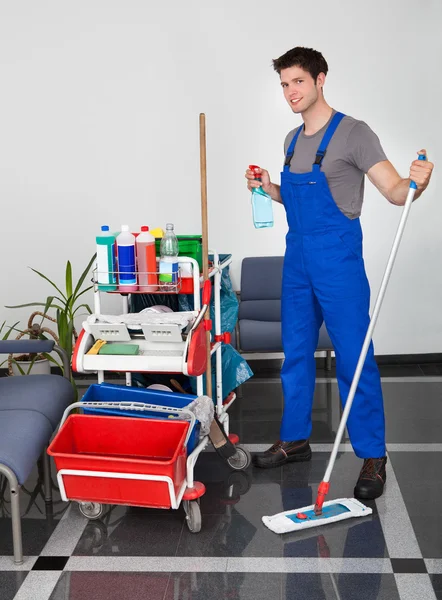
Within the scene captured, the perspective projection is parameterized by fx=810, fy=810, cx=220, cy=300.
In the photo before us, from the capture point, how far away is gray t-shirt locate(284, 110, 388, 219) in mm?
2846

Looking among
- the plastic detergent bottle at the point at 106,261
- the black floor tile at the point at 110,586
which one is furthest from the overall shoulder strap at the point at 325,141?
the black floor tile at the point at 110,586

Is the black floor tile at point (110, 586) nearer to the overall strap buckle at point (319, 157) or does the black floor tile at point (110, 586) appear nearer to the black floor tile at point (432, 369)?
the overall strap buckle at point (319, 157)

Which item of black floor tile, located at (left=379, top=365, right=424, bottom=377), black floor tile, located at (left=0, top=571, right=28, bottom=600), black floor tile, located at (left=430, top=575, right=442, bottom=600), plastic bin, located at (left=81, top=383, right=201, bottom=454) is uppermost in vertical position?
plastic bin, located at (left=81, top=383, right=201, bottom=454)

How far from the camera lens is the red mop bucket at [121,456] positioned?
260 centimetres

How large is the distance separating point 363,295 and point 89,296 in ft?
6.99

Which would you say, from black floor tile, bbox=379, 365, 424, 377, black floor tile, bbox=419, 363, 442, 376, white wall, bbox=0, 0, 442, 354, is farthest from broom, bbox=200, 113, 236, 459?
black floor tile, bbox=419, 363, 442, 376

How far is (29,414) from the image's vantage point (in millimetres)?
2781

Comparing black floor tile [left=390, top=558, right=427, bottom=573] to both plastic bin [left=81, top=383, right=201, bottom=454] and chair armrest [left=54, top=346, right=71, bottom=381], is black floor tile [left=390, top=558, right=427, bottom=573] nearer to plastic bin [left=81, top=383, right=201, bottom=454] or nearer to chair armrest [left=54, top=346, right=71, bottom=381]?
plastic bin [left=81, top=383, right=201, bottom=454]

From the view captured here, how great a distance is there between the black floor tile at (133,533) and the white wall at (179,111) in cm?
201

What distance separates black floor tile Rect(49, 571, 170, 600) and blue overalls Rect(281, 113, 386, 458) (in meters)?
1.01

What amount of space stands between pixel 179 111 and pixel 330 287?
74.6 inches

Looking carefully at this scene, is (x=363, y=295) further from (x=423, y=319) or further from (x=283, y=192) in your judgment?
(x=423, y=319)

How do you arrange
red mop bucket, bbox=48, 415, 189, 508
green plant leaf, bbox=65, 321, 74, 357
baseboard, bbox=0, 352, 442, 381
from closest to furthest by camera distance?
red mop bucket, bbox=48, 415, 189, 508
green plant leaf, bbox=65, 321, 74, 357
baseboard, bbox=0, 352, 442, 381

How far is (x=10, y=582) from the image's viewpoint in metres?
2.48
